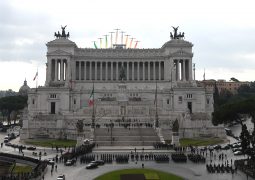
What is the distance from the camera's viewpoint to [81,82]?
117438 mm

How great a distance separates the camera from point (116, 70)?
12050cm

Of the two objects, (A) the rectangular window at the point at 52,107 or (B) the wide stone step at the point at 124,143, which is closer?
(B) the wide stone step at the point at 124,143

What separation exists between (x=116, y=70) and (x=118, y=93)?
17.3m

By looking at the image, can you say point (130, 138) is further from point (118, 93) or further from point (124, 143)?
point (118, 93)

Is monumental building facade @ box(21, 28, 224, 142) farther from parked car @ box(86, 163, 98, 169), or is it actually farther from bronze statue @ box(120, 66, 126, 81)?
parked car @ box(86, 163, 98, 169)

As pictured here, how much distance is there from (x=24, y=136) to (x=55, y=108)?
25028mm

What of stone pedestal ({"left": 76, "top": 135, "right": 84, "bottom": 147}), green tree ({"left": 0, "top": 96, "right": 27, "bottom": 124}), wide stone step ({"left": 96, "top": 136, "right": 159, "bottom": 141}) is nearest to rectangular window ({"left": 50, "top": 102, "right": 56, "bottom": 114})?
green tree ({"left": 0, "top": 96, "right": 27, "bottom": 124})

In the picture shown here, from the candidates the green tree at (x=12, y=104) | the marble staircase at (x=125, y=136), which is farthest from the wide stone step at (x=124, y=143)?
the green tree at (x=12, y=104)

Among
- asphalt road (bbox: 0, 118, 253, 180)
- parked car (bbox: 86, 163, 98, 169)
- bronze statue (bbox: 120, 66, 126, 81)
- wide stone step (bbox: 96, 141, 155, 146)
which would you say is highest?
bronze statue (bbox: 120, 66, 126, 81)

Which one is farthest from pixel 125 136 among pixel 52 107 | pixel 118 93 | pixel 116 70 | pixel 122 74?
pixel 116 70

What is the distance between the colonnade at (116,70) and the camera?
393 feet

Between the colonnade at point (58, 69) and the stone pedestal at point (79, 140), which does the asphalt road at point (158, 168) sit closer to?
the stone pedestal at point (79, 140)

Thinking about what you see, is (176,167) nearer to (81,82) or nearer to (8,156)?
(8,156)

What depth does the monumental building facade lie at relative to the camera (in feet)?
259
